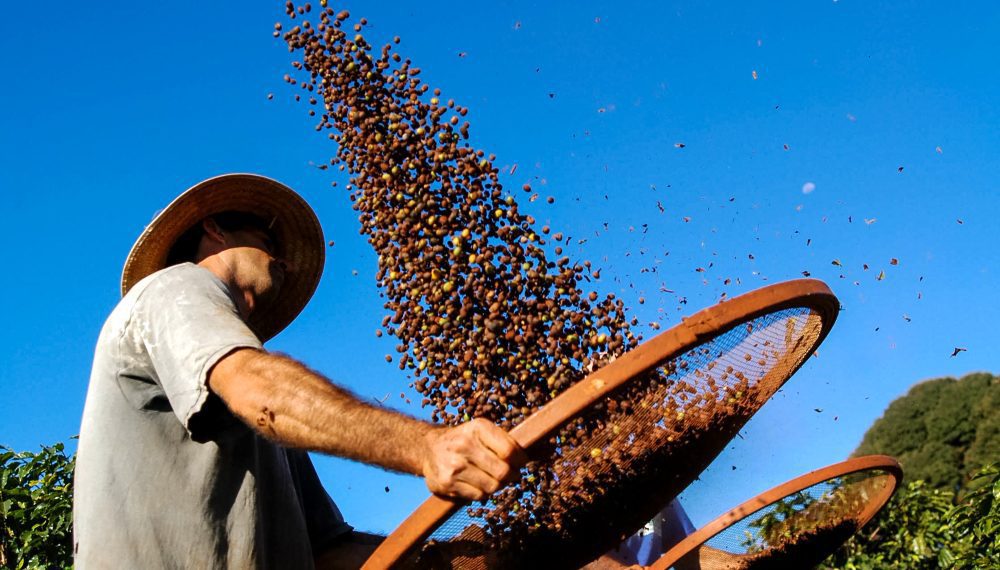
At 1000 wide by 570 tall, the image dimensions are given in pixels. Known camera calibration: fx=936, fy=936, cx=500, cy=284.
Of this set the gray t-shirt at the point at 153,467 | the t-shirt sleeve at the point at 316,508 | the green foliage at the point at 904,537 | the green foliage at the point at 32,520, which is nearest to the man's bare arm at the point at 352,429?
the gray t-shirt at the point at 153,467

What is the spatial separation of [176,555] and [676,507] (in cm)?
284

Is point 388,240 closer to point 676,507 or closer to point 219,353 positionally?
point 219,353

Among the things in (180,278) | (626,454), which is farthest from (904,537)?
(180,278)

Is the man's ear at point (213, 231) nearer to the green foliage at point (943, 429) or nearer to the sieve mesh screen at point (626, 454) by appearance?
the sieve mesh screen at point (626, 454)

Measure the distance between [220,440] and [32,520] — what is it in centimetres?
463

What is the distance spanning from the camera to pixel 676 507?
4648 millimetres

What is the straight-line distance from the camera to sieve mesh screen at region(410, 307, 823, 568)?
233cm

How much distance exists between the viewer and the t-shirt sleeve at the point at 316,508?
130 inches

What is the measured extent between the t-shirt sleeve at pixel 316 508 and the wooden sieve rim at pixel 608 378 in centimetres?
130

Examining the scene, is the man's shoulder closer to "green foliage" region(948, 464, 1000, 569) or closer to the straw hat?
the straw hat

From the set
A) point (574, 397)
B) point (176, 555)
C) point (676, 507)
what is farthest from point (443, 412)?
point (676, 507)

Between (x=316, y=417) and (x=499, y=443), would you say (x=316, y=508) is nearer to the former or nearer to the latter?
(x=316, y=417)

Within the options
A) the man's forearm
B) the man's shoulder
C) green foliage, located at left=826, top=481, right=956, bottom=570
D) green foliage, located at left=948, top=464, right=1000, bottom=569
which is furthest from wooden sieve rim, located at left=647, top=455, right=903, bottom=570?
green foliage, located at left=826, top=481, right=956, bottom=570

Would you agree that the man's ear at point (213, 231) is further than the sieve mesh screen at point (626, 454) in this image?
Yes
